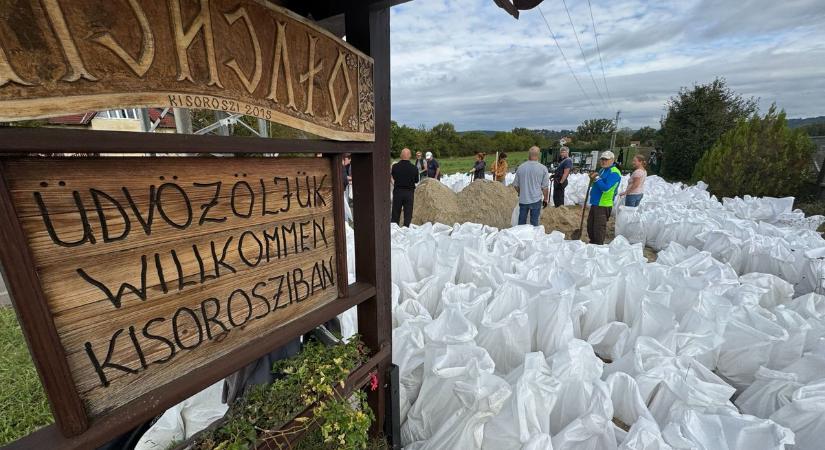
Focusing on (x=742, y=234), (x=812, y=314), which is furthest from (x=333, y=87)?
(x=742, y=234)

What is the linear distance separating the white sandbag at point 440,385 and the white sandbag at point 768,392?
5.03 feet

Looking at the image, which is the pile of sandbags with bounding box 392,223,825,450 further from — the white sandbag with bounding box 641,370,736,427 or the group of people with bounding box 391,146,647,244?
the group of people with bounding box 391,146,647,244

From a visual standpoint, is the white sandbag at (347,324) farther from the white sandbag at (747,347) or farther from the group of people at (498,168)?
the group of people at (498,168)

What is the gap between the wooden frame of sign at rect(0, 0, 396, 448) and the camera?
71cm

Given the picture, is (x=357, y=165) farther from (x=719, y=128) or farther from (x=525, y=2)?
(x=719, y=128)

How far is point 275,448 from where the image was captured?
128 cm

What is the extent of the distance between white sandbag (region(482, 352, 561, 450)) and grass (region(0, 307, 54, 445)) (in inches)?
106

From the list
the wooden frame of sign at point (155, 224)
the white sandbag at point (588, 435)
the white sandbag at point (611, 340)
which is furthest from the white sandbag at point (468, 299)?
the wooden frame of sign at point (155, 224)

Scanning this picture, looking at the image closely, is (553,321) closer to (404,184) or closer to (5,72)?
(5,72)

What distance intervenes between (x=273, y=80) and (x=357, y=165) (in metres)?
0.54

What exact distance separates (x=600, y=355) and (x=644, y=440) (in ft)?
4.06

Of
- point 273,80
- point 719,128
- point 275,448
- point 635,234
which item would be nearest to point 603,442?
point 275,448

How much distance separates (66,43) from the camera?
0.70 metres

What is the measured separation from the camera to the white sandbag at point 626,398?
1.81m
